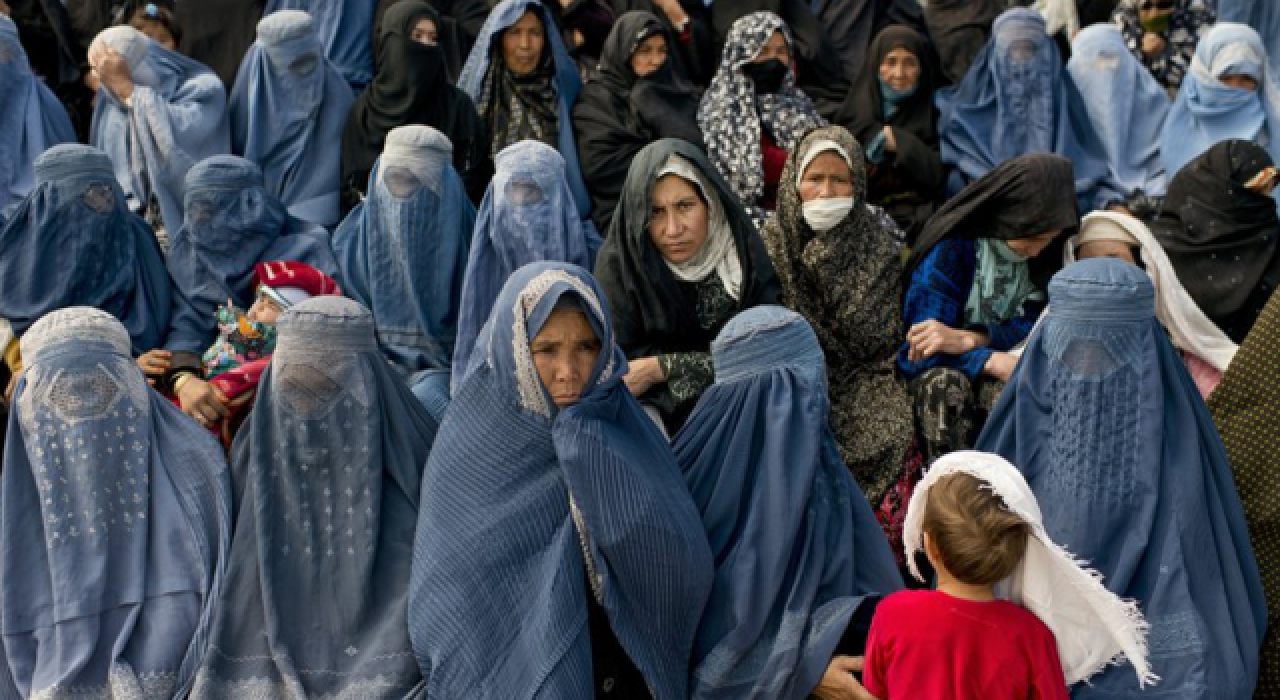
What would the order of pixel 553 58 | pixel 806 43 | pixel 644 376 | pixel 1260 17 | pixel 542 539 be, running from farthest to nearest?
1. pixel 1260 17
2. pixel 806 43
3. pixel 553 58
4. pixel 644 376
5. pixel 542 539

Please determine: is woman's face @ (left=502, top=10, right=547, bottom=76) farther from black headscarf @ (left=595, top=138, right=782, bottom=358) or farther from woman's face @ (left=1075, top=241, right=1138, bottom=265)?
woman's face @ (left=1075, top=241, right=1138, bottom=265)

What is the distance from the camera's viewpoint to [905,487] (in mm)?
5031

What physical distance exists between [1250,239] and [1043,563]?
2829 millimetres

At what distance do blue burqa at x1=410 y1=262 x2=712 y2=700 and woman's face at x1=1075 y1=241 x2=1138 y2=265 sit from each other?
2.15 m

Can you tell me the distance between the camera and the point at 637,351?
203 inches

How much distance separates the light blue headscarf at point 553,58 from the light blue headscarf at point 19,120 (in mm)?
1667

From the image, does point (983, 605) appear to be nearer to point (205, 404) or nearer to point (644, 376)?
point (644, 376)

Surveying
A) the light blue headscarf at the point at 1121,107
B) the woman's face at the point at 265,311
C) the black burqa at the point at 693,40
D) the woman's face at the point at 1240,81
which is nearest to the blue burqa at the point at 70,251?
the woman's face at the point at 265,311

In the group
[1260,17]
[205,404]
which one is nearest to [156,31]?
[205,404]

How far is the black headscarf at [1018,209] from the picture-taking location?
5.48 meters

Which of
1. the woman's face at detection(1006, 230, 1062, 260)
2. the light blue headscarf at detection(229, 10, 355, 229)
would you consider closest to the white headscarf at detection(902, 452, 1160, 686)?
the woman's face at detection(1006, 230, 1062, 260)

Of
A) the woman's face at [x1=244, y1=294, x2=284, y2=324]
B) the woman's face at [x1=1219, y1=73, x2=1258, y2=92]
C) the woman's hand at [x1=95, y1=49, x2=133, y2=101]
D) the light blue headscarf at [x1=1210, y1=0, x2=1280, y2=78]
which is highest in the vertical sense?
the light blue headscarf at [x1=1210, y1=0, x2=1280, y2=78]

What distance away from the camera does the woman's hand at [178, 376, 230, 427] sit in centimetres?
485

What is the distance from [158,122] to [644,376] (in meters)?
2.51
